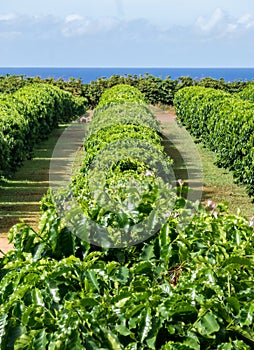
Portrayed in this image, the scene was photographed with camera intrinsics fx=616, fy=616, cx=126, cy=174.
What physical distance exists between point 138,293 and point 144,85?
128 feet

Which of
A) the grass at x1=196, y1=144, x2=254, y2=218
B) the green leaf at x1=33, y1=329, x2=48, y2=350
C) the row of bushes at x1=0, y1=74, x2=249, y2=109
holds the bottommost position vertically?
the row of bushes at x1=0, y1=74, x2=249, y2=109

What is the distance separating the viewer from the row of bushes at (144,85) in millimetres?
41062

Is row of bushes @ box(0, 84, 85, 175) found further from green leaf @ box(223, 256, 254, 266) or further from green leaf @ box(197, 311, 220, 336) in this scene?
green leaf @ box(197, 311, 220, 336)

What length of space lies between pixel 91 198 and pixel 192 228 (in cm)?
141

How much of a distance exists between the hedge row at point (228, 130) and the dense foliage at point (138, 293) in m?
10.1

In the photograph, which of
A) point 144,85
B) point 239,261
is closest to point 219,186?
point 239,261

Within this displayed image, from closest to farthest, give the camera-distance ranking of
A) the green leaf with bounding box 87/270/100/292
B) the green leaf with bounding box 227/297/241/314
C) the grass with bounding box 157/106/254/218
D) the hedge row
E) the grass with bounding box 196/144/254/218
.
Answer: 1. the green leaf with bounding box 227/297/241/314
2. the green leaf with bounding box 87/270/100/292
3. the grass with bounding box 196/144/254/218
4. the grass with bounding box 157/106/254/218
5. the hedge row

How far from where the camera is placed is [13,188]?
14.8 meters

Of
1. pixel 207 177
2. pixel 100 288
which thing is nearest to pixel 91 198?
pixel 100 288

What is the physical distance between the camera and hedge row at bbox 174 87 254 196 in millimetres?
14562

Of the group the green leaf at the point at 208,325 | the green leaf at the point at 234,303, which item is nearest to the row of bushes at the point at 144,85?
the green leaf at the point at 234,303

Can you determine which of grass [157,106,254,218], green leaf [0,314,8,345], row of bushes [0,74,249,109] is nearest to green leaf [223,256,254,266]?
green leaf [0,314,8,345]

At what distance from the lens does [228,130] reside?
54.9 ft

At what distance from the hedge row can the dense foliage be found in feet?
33.1
